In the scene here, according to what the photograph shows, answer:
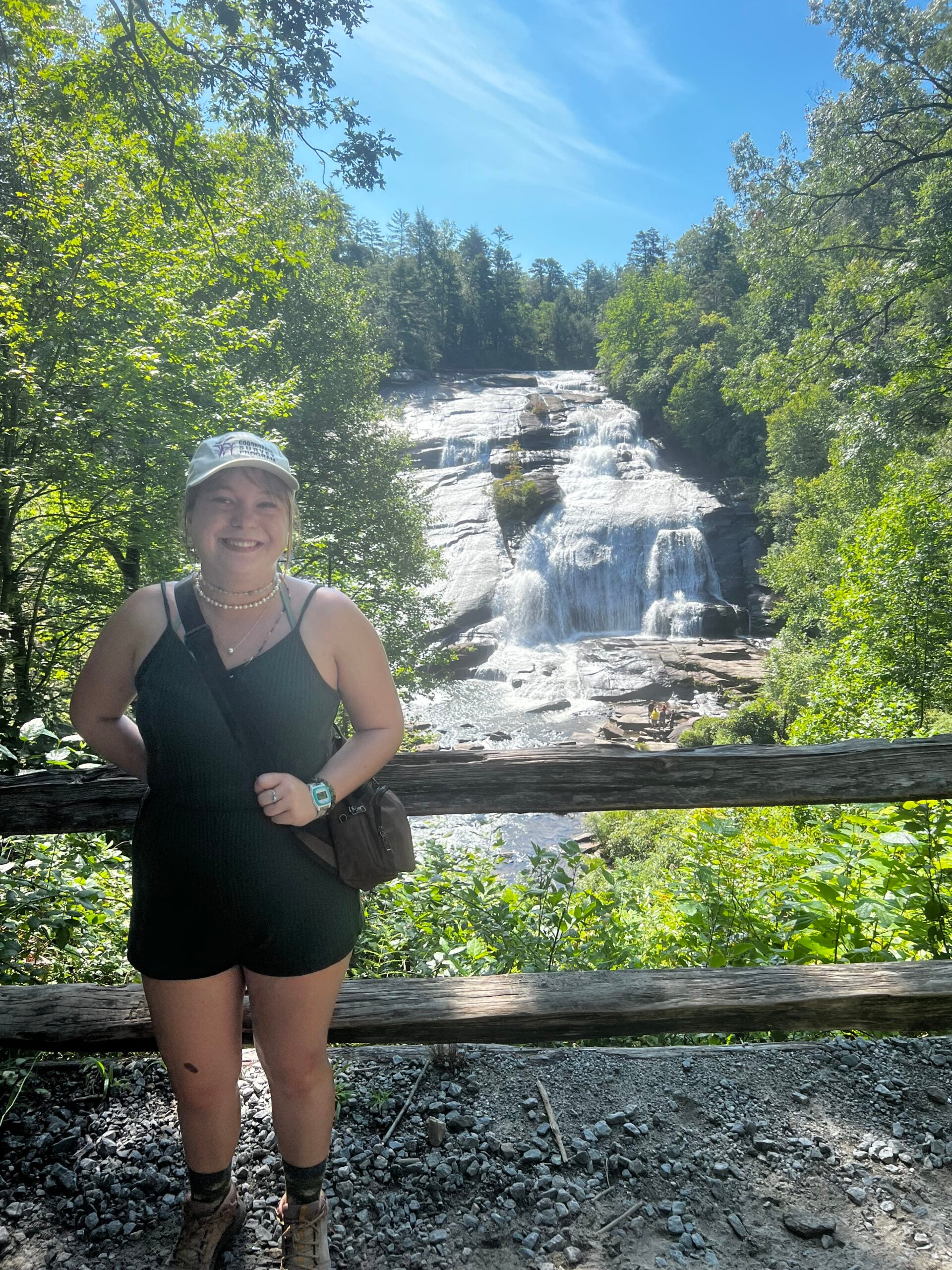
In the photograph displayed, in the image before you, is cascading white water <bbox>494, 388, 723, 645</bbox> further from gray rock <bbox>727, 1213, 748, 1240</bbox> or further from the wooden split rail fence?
gray rock <bbox>727, 1213, 748, 1240</bbox>

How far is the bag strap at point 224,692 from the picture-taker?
1697mm

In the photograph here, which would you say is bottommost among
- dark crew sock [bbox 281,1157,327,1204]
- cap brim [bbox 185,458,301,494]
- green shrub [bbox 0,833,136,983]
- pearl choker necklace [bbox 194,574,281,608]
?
dark crew sock [bbox 281,1157,327,1204]

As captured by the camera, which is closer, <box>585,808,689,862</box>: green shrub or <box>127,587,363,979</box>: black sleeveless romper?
<box>127,587,363,979</box>: black sleeveless romper

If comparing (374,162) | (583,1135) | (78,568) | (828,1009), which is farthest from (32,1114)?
(78,568)

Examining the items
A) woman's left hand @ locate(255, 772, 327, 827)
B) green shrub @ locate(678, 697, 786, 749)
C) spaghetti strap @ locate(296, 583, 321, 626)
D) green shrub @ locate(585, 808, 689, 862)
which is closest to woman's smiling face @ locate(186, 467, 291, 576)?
spaghetti strap @ locate(296, 583, 321, 626)

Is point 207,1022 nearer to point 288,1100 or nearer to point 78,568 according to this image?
point 288,1100

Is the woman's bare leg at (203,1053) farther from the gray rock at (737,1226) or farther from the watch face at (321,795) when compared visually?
the gray rock at (737,1226)

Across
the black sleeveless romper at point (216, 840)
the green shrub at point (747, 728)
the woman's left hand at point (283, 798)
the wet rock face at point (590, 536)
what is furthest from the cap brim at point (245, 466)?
the wet rock face at point (590, 536)

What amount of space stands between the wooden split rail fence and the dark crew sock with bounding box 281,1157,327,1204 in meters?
0.60

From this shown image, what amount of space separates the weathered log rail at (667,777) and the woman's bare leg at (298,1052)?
889 mm

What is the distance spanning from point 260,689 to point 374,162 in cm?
643

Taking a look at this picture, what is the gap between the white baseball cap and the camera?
1749 millimetres

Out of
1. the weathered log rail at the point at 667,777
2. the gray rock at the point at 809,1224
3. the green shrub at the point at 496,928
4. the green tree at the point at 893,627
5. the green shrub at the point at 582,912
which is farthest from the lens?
the green tree at the point at 893,627

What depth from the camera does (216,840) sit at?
1705 mm
